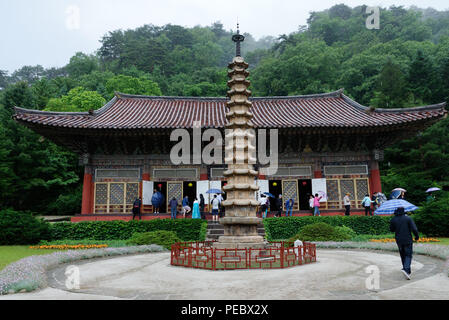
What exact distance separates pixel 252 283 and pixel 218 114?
18364 mm

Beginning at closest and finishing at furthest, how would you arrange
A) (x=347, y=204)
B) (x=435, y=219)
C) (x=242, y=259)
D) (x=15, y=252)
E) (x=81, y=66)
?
(x=242, y=259), (x=15, y=252), (x=435, y=219), (x=347, y=204), (x=81, y=66)

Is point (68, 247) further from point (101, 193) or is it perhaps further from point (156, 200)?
point (101, 193)

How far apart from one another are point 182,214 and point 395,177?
17.9 meters

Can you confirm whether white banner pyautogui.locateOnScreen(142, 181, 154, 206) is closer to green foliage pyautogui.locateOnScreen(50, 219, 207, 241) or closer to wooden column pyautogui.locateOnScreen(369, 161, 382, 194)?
green foliage pyautogui.locateOnScreen(50, 219, 207, 241)

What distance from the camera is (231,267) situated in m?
8.68

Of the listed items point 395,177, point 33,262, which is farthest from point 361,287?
point 395,177

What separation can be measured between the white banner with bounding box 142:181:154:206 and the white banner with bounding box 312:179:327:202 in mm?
9968

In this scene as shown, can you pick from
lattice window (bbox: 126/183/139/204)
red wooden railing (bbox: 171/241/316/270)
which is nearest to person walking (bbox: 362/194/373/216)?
red wooden railing (bbox: 171/241/316/270)

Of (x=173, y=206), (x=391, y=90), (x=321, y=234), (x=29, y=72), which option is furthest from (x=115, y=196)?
(x=29, y=72)

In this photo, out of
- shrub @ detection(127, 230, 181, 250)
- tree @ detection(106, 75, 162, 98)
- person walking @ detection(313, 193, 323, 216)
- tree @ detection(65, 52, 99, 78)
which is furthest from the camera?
tree @ detection(65, 52, 99, 78)

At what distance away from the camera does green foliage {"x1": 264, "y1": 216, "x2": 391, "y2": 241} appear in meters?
16.6

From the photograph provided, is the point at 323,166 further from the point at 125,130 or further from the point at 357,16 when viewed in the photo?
the point at 357,16

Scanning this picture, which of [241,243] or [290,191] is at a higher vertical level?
[290,191]

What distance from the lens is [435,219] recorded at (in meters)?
15.1
